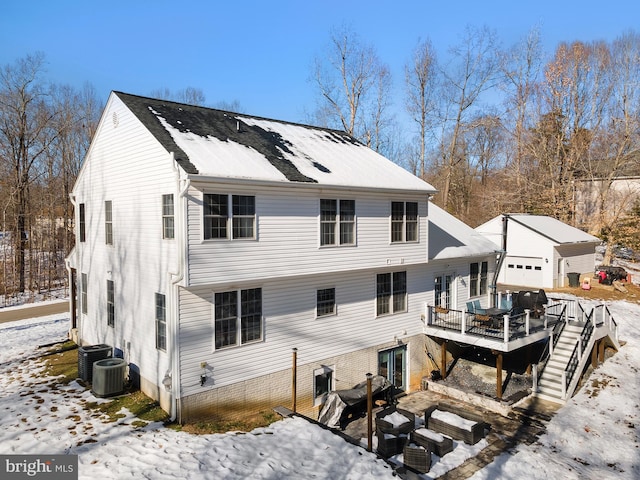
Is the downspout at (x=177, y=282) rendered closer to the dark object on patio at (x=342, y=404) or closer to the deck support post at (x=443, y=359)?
the dark object on patio at (x=342, y=404)

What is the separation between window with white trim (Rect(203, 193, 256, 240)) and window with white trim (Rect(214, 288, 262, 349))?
1.81 meters

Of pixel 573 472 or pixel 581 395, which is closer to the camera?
pixel 573 472

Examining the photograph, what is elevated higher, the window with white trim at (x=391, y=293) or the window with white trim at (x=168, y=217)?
the window with white trim at (x=168, y=217)

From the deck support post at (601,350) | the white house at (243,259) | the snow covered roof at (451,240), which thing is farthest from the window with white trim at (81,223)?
the deck support post at (601,350)

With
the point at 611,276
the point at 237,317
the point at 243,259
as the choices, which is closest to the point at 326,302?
the point at 237,317

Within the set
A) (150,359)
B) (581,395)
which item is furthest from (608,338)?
(150,359)

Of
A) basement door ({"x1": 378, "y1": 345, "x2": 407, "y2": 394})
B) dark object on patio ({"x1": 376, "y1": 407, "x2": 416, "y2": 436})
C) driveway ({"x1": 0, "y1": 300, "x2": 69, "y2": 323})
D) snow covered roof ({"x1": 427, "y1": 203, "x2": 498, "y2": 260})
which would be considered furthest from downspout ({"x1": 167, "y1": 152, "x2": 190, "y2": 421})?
driveway ({"x1": 0, "y1": 300, "x2": 69, "y2": 323})

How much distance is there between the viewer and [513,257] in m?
34.5

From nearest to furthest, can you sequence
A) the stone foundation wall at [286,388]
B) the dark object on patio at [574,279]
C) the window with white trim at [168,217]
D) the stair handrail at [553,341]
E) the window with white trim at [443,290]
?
1. the window with white trim at [168,217]
2. the stone foundation wall at [286,388]
3. the stair handrail at [553,341]
4. the window with white trim at [443,290]
5. the dark object on patio at [574,279]

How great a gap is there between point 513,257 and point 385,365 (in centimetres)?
2225

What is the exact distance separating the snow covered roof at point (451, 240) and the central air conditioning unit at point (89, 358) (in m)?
13.1

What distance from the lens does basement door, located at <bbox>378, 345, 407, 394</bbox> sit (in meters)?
16.9

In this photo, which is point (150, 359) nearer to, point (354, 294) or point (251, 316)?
point (251, 316)

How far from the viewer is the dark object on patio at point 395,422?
12266 mm
